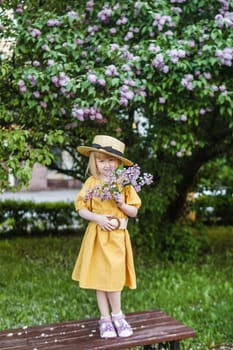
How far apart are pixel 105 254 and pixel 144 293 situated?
2417 mm

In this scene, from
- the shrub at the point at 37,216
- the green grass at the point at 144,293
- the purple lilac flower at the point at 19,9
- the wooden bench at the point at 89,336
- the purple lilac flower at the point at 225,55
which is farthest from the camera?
the shrub at the point at 37,216

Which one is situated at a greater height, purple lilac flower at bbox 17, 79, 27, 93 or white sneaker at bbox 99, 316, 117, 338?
purple lilac flower at bbox 17, 79, 27, 93

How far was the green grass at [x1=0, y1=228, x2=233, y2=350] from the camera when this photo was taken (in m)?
4.75

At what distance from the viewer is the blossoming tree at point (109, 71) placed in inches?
199

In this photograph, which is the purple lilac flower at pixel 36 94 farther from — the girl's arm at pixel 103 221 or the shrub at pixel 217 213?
the shrub at pixel 217 213

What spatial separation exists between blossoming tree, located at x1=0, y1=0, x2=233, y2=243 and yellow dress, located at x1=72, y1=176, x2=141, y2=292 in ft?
6.05

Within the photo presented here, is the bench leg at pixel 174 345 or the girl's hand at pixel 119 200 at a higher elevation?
the girl's hand at pixel 119 200

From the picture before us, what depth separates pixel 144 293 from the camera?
5.47 meters

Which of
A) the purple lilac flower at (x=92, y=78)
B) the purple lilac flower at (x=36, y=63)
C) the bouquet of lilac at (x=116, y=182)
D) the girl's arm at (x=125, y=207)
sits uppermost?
the purple lilac flower at (x=36, y=63)

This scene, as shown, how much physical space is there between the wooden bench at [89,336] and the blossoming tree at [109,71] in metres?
2.02

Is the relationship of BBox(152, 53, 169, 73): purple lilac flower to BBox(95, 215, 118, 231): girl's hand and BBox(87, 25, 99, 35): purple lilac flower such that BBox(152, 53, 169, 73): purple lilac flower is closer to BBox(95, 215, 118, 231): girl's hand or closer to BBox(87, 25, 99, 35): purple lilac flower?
BBox(87, 25, 99, 35): purple lilac flower

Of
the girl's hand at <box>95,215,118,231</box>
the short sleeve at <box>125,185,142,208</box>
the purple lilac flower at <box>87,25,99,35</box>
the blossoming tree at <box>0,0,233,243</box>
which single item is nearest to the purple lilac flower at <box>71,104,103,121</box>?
the blossoming tree at <box>0,0,233,243</box>

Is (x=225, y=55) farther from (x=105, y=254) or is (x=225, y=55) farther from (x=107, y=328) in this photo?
(x=107, y=328)

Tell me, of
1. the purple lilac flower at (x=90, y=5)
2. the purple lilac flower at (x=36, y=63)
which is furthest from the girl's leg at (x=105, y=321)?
the purple lilac flower at (x=90, y=5)
